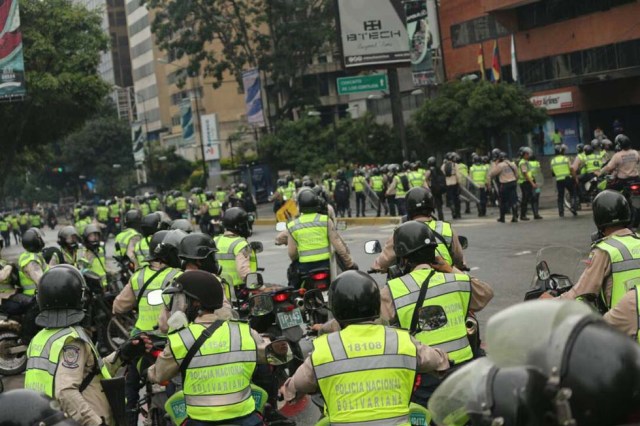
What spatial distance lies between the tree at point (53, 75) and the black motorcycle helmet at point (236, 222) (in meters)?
27.2

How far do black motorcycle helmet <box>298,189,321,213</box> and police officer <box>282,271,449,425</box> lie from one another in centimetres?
636

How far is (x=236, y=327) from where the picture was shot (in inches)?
227

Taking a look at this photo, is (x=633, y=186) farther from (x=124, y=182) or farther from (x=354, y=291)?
(x=124, y=182)

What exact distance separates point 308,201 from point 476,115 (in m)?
28.1

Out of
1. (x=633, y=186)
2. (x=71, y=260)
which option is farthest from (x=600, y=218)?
(x=633, y=186)

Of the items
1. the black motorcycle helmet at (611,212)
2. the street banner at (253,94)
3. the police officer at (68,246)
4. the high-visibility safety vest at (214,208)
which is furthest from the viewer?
the street banner at (253,94)

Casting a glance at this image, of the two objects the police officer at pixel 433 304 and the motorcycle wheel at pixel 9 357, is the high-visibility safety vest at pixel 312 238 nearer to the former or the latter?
the motorcycle wheel at pixel 9 357

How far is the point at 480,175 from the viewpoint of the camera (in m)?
28.2

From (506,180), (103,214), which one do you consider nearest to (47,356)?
(506,180)

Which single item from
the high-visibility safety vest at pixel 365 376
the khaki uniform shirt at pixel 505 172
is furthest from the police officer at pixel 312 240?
the khaki uniform shirt at pixel 505 172

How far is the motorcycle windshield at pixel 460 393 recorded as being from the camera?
2607 mm

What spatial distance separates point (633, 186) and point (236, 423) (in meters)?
13.9

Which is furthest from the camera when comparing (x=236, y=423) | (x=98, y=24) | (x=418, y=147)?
(x=418, y=147)

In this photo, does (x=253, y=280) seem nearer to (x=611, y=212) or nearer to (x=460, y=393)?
(x=611, y=212)
